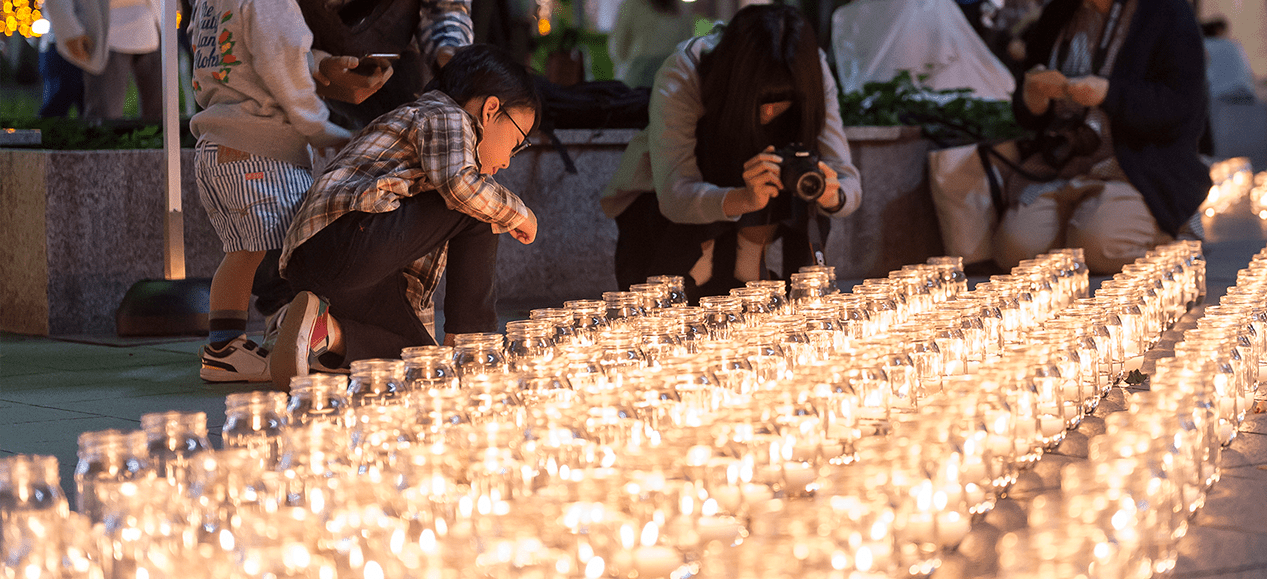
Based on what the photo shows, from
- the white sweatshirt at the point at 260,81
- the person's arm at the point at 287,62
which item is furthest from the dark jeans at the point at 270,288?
the person's arm at the point at 287,62

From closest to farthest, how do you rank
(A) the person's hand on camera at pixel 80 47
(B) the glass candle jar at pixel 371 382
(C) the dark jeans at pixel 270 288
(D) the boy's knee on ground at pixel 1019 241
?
(B) the glass candle jar at pixel 371 382, (C) the dark jeans at pixel 270 288, (A) the person's hand on camera at pixel 80 47, (D) the boy's knee on ground at pixel 1019 241

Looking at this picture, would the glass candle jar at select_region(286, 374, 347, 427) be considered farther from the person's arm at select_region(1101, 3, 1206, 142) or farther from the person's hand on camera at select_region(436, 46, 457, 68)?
the person's arm at select_region(1101, 3, 1206, 142)

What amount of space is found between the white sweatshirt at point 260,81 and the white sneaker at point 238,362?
59 cm

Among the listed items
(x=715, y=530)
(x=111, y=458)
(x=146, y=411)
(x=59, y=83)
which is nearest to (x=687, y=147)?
(x=146, y=411)

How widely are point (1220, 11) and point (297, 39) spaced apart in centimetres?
1529

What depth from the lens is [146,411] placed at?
12.2ft

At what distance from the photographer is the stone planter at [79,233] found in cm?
549

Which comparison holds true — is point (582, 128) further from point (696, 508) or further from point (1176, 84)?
point (696, 508)

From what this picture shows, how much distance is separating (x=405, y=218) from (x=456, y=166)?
21 cm

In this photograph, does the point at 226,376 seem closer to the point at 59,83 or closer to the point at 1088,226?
the point at 59,83

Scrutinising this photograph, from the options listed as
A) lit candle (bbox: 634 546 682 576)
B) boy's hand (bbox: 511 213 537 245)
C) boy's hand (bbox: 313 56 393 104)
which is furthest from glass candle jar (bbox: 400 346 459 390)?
boy's hand (bbox: 313 56 393 104)

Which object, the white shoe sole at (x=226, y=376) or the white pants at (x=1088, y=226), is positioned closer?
the white shoe sole at (x=226, y=376)

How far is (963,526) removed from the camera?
204 cm

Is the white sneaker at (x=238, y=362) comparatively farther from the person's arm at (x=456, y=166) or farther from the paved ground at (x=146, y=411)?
the person's arm at (x=456, y=166)
